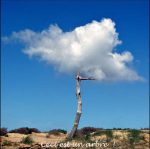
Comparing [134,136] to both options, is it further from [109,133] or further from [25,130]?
[25,130]

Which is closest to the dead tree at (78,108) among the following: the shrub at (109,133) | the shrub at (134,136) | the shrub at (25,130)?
the shrub at (109,133)

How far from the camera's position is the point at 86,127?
192ft

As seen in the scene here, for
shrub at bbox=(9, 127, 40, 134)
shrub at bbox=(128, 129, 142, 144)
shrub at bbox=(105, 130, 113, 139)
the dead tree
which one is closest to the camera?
shrub at bbox=(128, 129, 142, 144)

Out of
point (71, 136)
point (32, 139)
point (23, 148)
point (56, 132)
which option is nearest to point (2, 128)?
point (56, 132)

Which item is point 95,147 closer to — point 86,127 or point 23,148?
point 23,148

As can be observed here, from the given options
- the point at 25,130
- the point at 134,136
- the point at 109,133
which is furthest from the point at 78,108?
the point at 25,130

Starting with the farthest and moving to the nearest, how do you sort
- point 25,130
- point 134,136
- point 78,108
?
point 25,130 < point 78,108 < point 134,136

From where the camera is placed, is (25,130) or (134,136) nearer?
(134,136)

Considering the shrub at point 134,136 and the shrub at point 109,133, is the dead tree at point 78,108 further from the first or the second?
the shrub at point 134,136

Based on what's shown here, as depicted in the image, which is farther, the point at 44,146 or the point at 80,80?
the point at 80,80

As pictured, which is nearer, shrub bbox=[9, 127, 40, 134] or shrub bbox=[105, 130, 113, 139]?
shrub bbox=[105, 130, 113, 139]

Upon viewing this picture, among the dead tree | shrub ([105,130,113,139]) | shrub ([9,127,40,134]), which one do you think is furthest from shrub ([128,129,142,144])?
shrub ([9,127,40,134])

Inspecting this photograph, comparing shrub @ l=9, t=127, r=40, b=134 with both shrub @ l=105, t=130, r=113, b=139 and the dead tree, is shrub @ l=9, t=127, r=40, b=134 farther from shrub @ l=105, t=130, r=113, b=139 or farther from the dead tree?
shrub @ l=105, t=130, r=113, b=139

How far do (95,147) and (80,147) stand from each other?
1.28 metres
